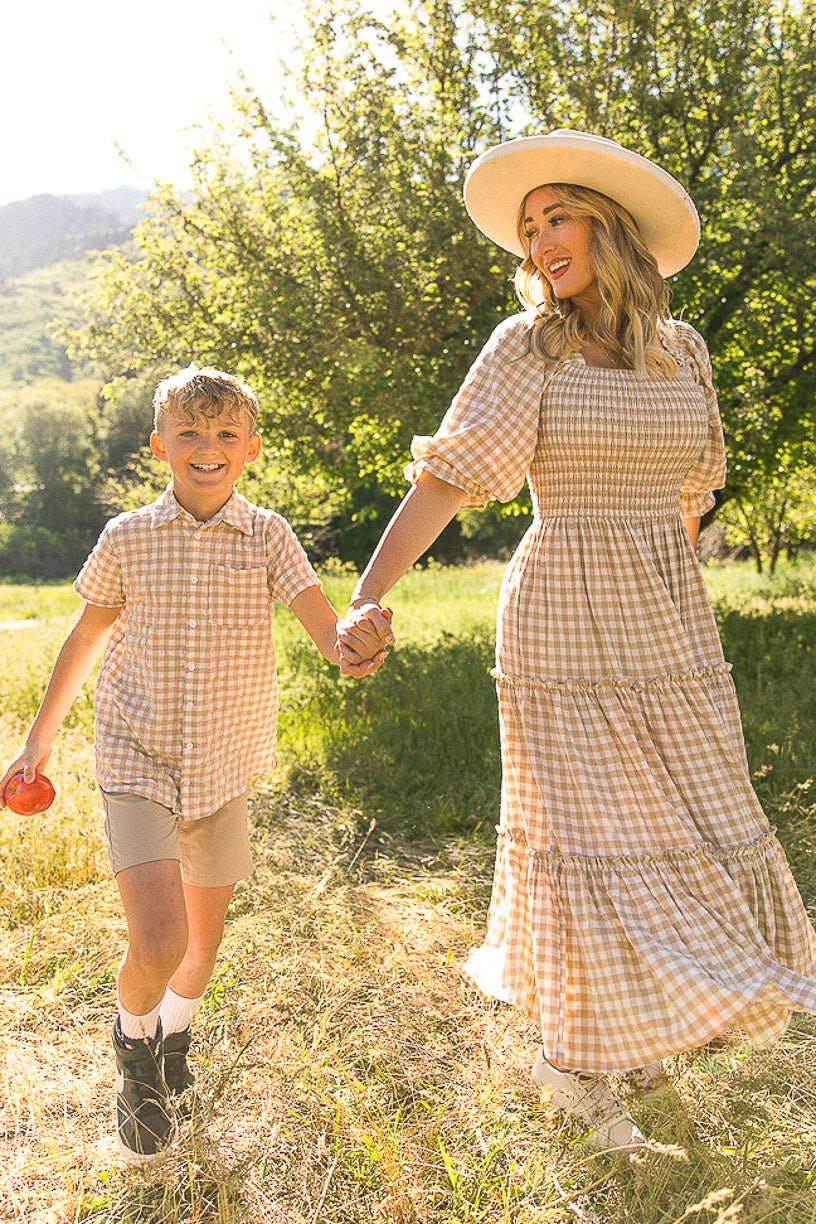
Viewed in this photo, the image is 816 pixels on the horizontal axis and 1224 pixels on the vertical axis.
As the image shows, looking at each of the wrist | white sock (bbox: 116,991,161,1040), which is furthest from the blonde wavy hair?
white sock (bbox: 116,991,161,1040)

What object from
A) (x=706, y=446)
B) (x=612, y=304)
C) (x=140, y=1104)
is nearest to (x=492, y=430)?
(x=612, y=304)

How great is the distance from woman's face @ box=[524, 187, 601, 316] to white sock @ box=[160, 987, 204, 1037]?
2.05 meters

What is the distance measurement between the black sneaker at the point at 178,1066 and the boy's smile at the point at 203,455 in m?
1.33

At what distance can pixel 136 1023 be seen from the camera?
2.57 m

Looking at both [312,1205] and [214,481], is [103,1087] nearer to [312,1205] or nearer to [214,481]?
[312,1205]

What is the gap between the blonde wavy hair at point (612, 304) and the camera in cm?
269

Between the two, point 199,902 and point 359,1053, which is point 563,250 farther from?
point 359,1053

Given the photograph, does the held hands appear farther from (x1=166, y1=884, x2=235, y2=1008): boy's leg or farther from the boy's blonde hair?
(x1=166, y1=884, x2=235, y2=1008): boy's leg

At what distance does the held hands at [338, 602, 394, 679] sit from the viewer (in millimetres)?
2428

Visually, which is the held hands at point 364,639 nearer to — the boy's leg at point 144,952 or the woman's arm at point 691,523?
the boy's leg at point 144,952

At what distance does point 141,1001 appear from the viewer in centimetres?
254

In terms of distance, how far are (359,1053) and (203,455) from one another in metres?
1.72

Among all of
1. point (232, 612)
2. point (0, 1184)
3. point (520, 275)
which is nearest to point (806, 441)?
point (520, 275)

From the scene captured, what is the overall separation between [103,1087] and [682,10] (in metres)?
7.54
